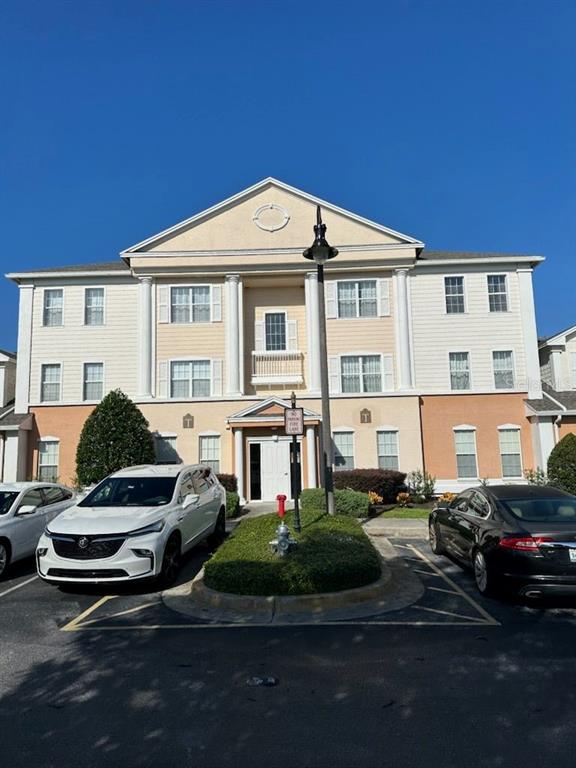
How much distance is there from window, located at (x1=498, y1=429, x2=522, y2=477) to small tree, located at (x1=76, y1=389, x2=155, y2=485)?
1358 centimetres

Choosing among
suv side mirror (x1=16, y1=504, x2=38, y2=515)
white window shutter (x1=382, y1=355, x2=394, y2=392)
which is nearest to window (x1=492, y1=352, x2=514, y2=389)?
white window shutter (x1=382, y1=355, x2=394, y2=392)

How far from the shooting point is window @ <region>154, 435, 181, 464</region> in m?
20.2

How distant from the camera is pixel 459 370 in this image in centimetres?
2114

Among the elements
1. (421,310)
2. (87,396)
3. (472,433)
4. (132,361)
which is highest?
(421,310)

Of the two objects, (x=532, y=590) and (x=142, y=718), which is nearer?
(x=142, y=718)

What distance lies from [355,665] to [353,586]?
2.18m

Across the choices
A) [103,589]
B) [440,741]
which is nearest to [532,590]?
[440,741]

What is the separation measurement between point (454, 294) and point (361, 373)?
16.9 ft

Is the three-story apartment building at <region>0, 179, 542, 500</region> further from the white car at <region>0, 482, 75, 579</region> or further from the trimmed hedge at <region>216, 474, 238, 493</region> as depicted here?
the white car at <region>0, 482, 75, 579</region>

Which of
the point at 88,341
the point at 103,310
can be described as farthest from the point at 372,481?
the point at 103,310

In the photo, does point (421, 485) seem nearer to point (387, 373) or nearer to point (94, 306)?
point (387, 373)

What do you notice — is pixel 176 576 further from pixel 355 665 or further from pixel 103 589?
pixel 355 665

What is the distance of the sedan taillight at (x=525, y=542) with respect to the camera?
6.54m

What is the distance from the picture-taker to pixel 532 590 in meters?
6.41
